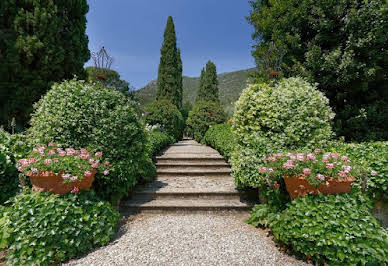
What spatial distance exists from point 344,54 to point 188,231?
18.7 feet

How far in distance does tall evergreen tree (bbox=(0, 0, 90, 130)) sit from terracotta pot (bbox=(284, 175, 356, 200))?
735 centimetres

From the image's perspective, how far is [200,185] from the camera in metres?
4.16

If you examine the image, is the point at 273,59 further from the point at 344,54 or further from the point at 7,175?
the point at 7,175

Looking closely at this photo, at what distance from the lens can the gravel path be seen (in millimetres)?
2115

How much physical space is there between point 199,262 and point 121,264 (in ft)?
2.64

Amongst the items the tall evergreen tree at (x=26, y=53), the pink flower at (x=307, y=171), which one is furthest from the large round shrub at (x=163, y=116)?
the pink flower at (x=307, y=171)

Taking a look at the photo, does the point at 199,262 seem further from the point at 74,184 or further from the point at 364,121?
the point at 364,121

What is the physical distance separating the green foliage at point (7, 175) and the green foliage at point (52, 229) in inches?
31.1

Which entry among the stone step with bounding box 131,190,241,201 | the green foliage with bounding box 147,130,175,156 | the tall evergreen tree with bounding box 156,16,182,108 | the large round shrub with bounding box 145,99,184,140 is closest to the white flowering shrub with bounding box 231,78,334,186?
the stone step with bounding box 131,190,241,201

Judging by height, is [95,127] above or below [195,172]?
above

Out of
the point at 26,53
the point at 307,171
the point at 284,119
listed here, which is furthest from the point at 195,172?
the point at 26,53

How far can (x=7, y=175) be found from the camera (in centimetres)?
290

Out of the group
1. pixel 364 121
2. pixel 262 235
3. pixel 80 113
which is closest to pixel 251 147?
pixel 262 235

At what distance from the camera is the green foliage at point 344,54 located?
5062 millimetres
